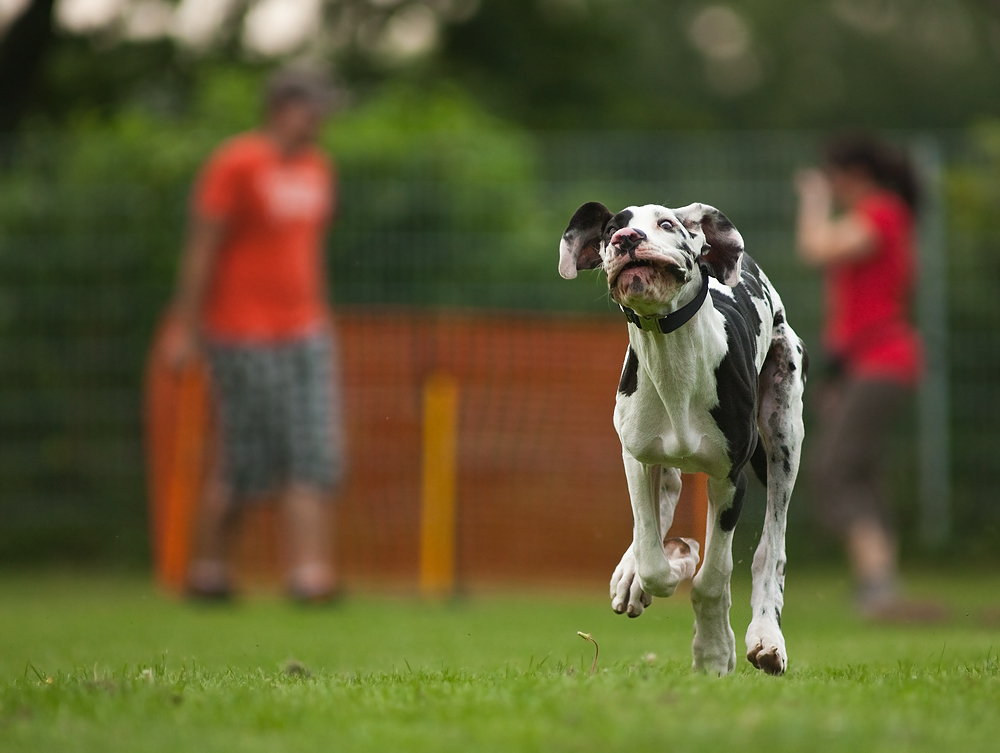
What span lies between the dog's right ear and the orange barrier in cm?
557

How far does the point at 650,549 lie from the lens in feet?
14.1

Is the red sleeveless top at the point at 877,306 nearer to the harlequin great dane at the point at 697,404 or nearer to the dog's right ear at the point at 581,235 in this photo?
the harlequin great dane at the point at 697,404

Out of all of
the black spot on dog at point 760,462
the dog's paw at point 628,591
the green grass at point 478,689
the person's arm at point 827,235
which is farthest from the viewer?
the person's arm at point 827,235

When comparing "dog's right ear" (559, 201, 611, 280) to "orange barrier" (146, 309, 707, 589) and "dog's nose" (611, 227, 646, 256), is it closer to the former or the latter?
"dog's nose" (611, 227, 646, 256)

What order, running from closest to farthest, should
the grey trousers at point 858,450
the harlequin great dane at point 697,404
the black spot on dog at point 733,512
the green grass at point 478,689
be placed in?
1. the green grass at point 478,689
2. the harlequin great dane at point 697,404
3. the black spot on dog at point 733,512
4. the grey trousers at point 858,450

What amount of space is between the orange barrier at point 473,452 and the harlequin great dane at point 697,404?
516cm

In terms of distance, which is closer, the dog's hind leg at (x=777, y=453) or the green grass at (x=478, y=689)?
the green grass at (x=478, y=689)

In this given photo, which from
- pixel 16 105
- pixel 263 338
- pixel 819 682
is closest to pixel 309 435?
pixel 263 338

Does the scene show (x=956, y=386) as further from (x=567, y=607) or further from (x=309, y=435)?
(x=309, y=435)

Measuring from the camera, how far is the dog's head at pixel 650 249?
3.89 meters

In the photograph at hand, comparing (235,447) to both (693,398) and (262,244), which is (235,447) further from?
(693,398)

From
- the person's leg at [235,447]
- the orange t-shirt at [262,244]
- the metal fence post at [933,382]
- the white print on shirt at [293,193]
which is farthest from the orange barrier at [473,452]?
the metal fence post at [933,382]

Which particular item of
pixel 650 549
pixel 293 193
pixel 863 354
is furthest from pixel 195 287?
pixel 650 549

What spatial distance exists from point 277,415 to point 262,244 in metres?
1.04
